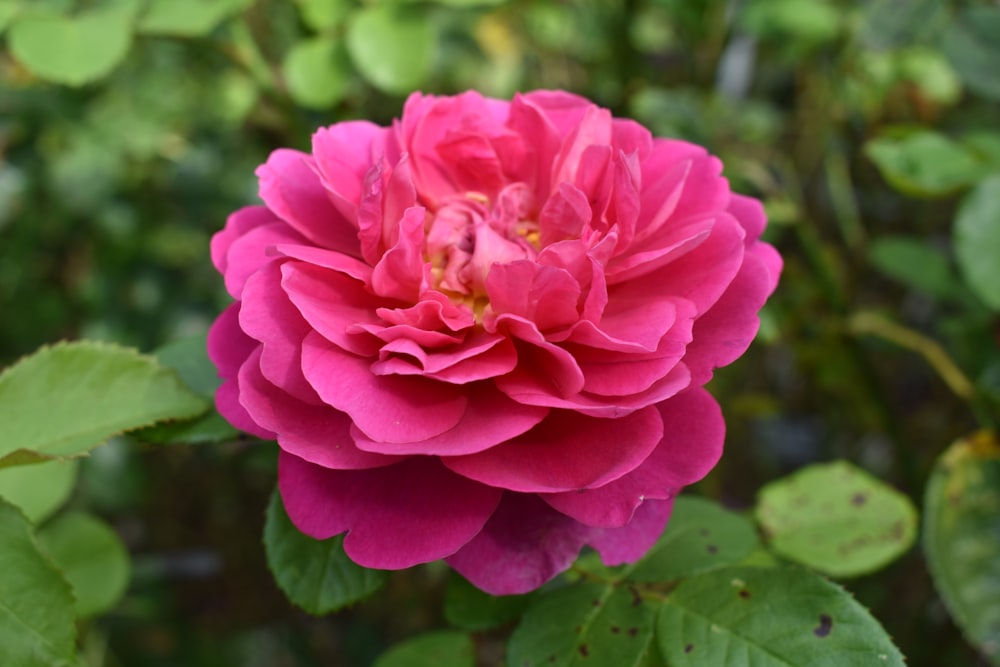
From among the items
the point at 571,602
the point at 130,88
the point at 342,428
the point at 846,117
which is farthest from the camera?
the point at 846,117

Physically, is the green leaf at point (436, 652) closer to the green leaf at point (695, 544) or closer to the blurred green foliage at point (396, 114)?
the green leaf at point (695, 544)

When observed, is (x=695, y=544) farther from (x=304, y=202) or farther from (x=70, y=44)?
(x=70, y=44)

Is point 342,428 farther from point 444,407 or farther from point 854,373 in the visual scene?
point 854,373

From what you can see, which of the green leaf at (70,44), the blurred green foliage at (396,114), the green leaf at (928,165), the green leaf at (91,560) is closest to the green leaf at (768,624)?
the blurred green foliage at (396,114)

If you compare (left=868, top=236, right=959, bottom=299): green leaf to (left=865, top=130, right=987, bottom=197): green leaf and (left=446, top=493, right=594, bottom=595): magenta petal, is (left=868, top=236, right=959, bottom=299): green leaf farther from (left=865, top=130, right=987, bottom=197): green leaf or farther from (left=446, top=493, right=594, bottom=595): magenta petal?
(left=446, top=493, right=594, bottom=595): magenta petal

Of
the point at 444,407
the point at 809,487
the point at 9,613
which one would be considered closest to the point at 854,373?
the point at 809,487

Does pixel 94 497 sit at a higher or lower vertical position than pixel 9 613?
lower
